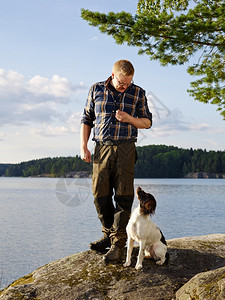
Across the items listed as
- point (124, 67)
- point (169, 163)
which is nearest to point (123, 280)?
point (124, 67)

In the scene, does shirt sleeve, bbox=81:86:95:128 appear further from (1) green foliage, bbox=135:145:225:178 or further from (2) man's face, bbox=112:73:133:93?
(1) green foliage, bbox=135:145:225:178

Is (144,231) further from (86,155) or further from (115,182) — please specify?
(86,155)

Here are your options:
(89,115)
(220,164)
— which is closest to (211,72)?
(89,115)

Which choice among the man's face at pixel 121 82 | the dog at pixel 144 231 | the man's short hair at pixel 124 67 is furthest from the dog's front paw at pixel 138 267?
the man's short hair at pixel 124 67

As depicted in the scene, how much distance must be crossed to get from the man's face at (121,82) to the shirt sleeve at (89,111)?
358mm

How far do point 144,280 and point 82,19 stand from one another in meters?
7.19

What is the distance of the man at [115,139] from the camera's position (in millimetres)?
4344

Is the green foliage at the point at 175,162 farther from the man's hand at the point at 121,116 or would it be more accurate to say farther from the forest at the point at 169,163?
the man's hand at the point at 121,116

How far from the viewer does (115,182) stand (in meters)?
4.46

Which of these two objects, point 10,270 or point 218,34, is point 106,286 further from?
point 10,270

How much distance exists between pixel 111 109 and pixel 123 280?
2103mm

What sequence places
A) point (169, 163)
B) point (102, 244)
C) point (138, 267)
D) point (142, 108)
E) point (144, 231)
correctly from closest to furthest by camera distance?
point (144, 231) < point (138, 267) < point (142, 108) < point (102, 244) < point (169, 163)

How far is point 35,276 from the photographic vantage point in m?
4.67

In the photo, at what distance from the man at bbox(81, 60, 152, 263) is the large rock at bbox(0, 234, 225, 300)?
0.31 metres
